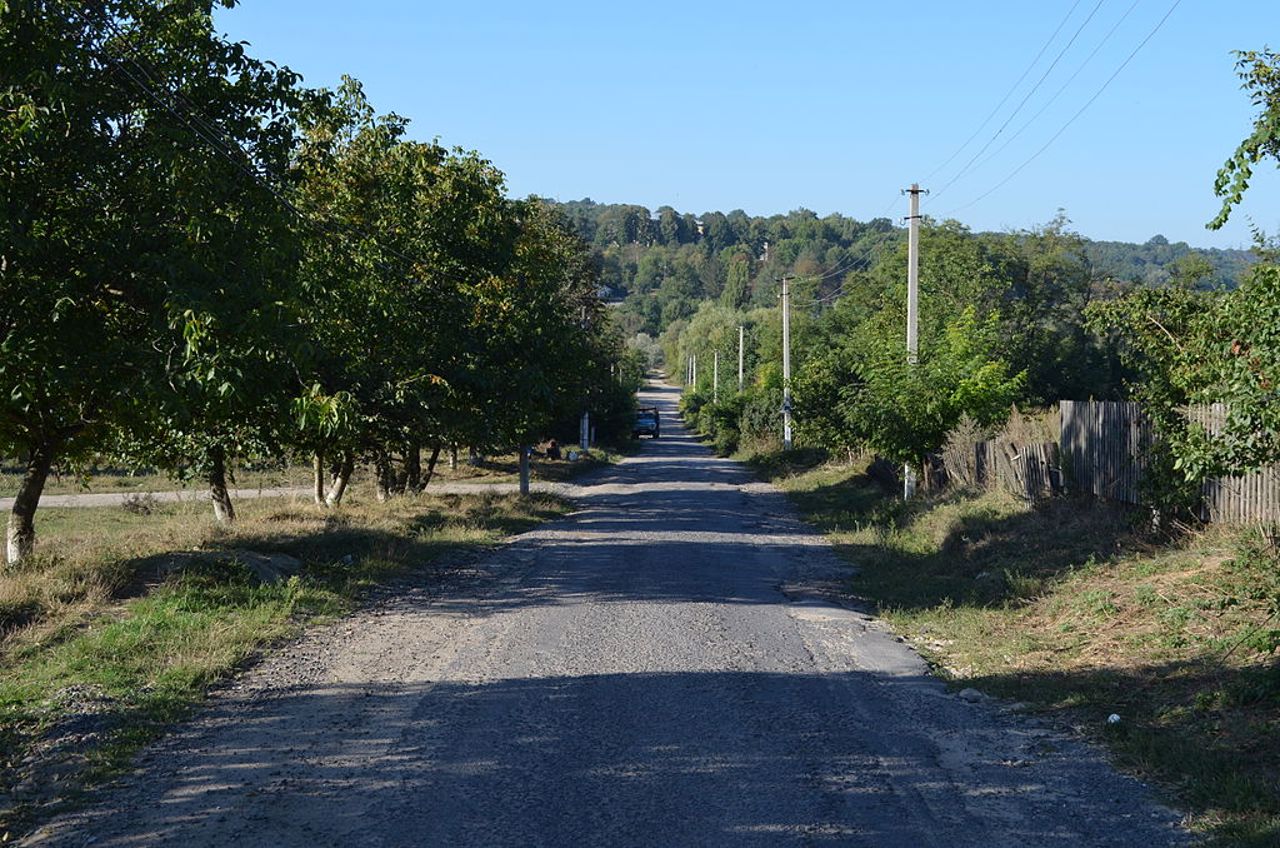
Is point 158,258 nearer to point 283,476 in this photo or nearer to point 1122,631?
point 1122,631

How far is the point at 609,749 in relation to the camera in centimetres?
742

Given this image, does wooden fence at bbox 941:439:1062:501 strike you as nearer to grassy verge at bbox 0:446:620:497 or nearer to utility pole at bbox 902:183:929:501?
utility pole at bbox 902:183:929:501

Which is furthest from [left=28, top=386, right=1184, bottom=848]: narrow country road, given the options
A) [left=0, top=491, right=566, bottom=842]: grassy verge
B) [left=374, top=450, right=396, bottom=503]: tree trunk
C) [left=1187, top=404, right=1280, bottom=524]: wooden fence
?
[left=374, top=450, right=396, bottom=503]: tree trunk

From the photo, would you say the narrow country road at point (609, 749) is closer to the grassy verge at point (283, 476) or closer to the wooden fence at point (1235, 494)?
the wooden fence at point (1235, 494)

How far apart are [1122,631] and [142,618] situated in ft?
30.3

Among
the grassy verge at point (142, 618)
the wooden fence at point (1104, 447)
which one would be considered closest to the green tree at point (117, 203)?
the grassy verge at point (142, 618)

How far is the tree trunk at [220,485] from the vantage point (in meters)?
20.1

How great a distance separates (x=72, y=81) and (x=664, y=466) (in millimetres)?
42707

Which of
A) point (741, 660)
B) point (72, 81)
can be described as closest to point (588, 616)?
point (741, 660)

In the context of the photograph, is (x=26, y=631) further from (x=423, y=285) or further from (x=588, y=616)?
(x=423, y=285)

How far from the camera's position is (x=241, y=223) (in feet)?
41.0

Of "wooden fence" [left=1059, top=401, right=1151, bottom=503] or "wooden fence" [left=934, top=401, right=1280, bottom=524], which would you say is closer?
"wooden fence" [left=934, top=401, right=1280, bottom=524]

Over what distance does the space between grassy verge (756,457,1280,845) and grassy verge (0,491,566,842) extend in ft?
20.7

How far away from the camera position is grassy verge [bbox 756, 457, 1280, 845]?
703cm
